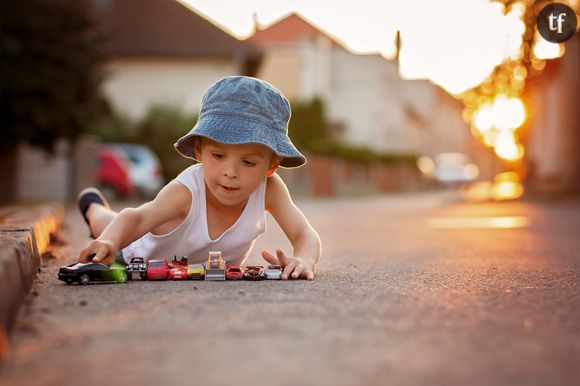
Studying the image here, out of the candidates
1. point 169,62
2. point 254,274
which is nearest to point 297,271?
point 254,274

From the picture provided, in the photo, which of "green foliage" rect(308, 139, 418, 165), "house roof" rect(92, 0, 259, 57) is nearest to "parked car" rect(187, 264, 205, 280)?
"green foliage" rect(308, 139, 418, 165)

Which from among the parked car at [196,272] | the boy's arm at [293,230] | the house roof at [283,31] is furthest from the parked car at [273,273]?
the house roof at [283,31]

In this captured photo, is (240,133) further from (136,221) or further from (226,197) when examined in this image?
(136,221)

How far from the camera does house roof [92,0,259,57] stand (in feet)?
106

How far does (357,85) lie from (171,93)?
14603mm

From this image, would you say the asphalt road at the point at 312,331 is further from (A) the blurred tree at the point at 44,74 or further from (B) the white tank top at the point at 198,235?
(A) the blurred tree at the point at 44,74

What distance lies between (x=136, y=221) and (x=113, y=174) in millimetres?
16811

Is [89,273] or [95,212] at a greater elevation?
[95,212]

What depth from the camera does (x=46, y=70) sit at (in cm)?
1481

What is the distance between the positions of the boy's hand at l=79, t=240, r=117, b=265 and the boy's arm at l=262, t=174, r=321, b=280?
29.0 inches

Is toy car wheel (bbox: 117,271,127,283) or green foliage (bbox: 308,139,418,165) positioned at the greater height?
green foliage (bbox: 308,139,418,165)

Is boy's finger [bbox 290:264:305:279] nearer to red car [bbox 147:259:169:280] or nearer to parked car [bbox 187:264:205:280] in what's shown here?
parked car [bbox 187:264:205:280]

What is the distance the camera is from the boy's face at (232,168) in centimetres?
394

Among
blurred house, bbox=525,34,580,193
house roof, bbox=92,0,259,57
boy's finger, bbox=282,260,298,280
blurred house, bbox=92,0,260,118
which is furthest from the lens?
house roof, bbox=92,0,259,57
